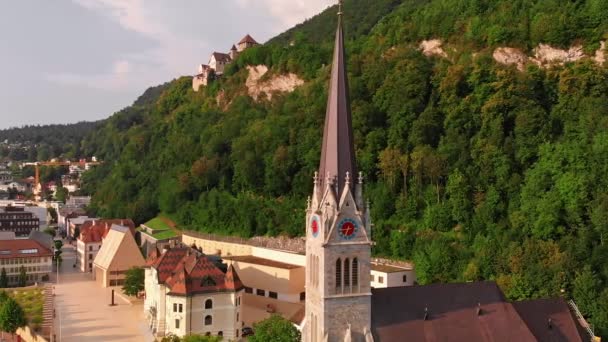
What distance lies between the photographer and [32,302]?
235 feet

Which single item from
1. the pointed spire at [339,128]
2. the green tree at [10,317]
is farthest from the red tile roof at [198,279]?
the pointed spire at [339,128]

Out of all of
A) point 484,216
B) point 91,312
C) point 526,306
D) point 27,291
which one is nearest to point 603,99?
point 484,216

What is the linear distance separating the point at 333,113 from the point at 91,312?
4601 cm

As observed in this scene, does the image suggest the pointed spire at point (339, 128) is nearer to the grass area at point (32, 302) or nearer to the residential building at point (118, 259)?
the grass area at point (32, 302)

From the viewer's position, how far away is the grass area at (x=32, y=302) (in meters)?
62.7

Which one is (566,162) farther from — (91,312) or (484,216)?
(91,312)

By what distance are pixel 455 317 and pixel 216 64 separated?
420ft

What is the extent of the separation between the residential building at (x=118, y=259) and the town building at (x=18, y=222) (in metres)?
46.0

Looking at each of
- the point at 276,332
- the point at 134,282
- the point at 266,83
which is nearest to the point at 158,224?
the point at 266,83

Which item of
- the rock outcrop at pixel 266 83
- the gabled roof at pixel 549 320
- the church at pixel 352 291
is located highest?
the rock outcrop at pixel 266 83

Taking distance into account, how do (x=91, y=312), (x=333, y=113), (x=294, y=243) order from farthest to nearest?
A: (x=294, y=243) → (x=91, y=312) → (x=333, y=113)

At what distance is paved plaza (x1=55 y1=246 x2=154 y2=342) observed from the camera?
5858cm

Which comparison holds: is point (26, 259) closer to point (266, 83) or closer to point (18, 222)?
point (18, 222)

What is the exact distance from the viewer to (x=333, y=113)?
110 ft
